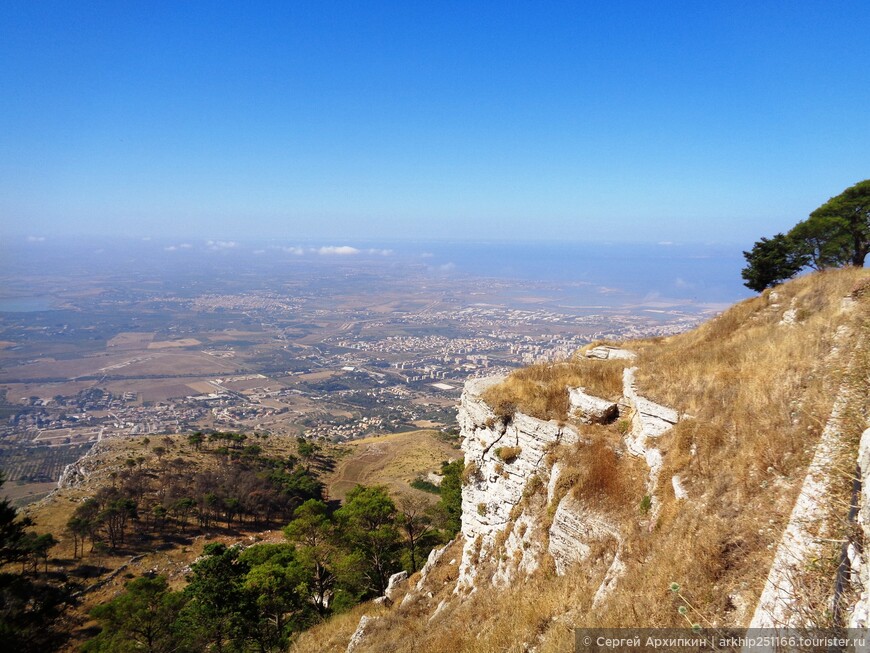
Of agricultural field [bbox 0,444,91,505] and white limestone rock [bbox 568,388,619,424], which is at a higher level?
white limestone rock [bbox 568,388,619,424]

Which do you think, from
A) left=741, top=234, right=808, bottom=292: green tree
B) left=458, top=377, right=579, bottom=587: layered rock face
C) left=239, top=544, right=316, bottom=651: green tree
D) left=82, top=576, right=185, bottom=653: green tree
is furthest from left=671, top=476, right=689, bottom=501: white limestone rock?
left=741, top=234, right=808, bottom=292: green tree

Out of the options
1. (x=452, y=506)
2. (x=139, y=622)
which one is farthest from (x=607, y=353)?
(x=139, y=622)

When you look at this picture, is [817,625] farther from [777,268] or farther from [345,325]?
[345,325]

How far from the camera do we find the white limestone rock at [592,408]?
35.3 ft

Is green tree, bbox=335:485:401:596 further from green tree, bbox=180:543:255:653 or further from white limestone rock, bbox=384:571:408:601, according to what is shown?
green tree, bbox=180:543:255:653

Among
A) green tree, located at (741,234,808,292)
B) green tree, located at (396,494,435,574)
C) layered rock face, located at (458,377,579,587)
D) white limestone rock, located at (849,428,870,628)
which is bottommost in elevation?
green tree, located at (396,494,435,574)

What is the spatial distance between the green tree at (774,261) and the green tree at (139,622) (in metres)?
35.6

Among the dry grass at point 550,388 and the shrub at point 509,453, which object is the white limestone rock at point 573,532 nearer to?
the shrub at point 509,453

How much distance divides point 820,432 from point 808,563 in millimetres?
2910

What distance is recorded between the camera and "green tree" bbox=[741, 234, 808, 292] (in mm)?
24859

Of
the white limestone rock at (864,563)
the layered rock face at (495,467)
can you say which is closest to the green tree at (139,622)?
the layered rock face at (495,467)

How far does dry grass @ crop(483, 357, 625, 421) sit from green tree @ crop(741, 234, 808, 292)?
18.9m

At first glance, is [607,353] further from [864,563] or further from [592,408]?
[864,563]

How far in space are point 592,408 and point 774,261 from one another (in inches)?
879
